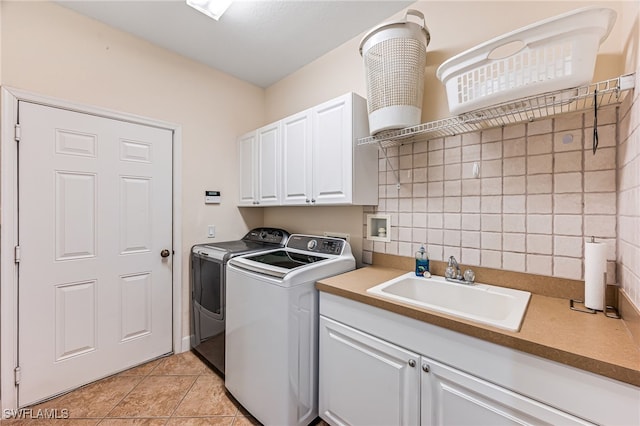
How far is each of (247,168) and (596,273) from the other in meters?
2.48

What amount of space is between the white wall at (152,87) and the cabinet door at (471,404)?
2085 mm

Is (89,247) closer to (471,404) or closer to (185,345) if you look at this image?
(185,345)

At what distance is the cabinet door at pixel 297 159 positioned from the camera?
2.01m

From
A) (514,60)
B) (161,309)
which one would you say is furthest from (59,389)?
(514,60)

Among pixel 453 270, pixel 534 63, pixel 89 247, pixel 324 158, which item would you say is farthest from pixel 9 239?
pixel 534 63

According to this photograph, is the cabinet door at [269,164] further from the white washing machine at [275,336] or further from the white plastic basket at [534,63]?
the white plastic basket at [534,63]

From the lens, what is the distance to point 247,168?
259 centimetres

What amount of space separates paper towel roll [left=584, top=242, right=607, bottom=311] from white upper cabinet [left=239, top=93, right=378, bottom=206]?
1126mm

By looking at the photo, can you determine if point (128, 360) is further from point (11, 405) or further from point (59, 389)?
point (11, 405)

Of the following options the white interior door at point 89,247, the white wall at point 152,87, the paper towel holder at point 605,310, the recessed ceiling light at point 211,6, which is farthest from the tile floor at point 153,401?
the recessed ceiling light at point 211,6

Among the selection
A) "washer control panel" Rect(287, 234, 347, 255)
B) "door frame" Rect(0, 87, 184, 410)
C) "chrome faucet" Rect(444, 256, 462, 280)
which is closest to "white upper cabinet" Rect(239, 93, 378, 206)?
"washer control panel" Rect(287, 234, 347, 255)

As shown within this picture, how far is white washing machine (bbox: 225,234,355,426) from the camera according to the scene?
4.58 ft

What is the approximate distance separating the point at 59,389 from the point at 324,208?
87.7 inches

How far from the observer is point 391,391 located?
1175 millimetres
